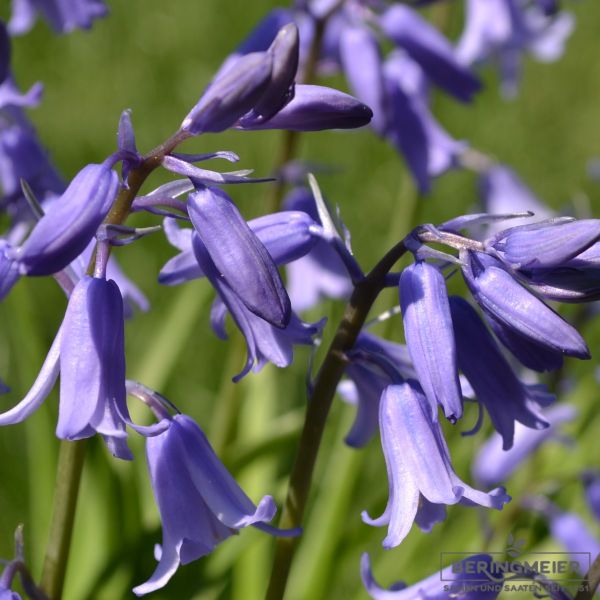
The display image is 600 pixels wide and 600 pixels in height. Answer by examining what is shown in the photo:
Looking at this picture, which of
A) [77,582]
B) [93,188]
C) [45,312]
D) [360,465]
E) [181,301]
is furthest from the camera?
[45,312]

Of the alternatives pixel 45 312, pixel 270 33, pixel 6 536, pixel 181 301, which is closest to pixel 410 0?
pixel 270 33

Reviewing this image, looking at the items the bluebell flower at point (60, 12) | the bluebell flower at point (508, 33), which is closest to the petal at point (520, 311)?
the bluebell flower at point (60, 12)

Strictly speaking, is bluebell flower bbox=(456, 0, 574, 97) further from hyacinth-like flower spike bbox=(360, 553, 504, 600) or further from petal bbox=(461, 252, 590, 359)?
hyacinth-like flower spike bbox=(360, 553, 504, 600)

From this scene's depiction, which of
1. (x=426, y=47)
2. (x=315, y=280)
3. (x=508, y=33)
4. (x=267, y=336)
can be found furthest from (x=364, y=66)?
(x=267, y=336)

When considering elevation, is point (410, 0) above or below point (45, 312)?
above

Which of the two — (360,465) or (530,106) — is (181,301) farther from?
(530,106)

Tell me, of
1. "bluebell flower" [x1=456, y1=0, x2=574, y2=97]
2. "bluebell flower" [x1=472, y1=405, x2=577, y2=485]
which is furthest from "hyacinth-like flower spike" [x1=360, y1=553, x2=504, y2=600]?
"bluebell flower" [x1=456, y1=0, x2=574, y2=97]

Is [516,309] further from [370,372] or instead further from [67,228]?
[67,228]
